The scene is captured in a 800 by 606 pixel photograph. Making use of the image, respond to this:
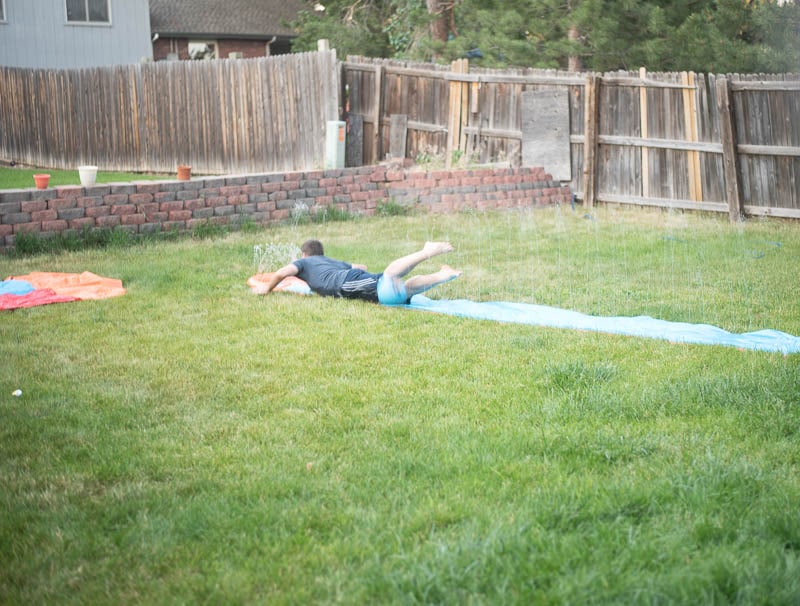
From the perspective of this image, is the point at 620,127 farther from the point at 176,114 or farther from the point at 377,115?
the point at 176,114

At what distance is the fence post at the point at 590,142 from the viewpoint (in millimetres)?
13016

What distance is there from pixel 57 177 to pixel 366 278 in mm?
10838

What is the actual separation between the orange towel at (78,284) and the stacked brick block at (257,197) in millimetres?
1496

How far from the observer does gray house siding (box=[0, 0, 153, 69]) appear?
2202 centimetres

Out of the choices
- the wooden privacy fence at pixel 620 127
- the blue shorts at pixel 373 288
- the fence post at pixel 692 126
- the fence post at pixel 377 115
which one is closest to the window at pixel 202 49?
the wooden privacy fence at pixel 620 127

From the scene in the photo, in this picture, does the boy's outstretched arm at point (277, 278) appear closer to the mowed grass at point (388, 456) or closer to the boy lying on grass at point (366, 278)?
the boy lying on grass at point (366, 278)

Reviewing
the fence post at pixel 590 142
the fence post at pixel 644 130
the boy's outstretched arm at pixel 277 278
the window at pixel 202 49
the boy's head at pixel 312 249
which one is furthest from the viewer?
the window at pixel 202 49

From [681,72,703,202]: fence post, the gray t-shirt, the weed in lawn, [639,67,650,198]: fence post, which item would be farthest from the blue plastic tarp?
[639,67,650,198]: fence post

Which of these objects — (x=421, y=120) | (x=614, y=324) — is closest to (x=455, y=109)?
(x=421, y=120)

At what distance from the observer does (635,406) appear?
440 cm

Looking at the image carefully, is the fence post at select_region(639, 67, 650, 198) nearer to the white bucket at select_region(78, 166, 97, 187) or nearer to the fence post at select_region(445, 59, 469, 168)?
the fence post at select_region(445, 59, 469, 168)

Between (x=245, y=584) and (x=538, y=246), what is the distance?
7.29 meters

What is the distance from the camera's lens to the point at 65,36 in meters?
22.8

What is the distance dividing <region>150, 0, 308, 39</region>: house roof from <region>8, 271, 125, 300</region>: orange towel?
22.2m
